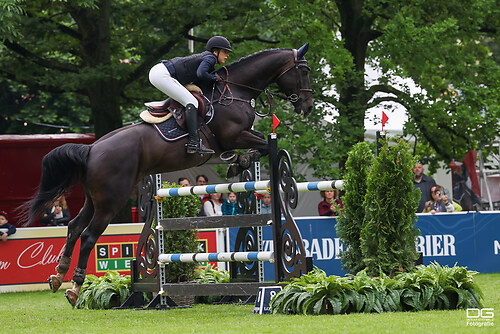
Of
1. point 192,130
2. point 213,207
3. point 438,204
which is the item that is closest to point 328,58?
point 438,204

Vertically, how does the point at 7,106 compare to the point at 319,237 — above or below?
above

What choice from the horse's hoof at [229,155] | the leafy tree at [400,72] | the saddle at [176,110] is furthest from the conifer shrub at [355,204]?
the leafy tree at [400,72]

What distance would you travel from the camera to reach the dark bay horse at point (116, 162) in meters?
7.62

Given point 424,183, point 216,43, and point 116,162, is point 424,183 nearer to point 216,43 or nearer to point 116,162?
point 216,43

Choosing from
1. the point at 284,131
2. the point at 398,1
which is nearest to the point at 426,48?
the point at 398,1

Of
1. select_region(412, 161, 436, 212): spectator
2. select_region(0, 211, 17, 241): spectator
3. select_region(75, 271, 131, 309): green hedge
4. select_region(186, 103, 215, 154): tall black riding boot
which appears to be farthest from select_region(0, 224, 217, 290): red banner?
select_region(186, 103, 215, 154): tall black riding boot

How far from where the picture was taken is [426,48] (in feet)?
49.9

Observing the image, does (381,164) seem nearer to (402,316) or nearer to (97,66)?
(402,316)

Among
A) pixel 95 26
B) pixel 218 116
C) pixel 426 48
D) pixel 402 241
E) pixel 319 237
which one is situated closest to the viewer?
pixel 402 241

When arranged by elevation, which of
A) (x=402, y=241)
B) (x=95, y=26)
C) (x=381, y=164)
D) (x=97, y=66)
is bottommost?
(x=402, y=241)

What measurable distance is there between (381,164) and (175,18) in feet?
31.2

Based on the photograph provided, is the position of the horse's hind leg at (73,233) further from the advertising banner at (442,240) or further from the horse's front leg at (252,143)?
the advertising banner at (442,240)

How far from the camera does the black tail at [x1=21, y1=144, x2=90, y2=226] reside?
25.1 feet

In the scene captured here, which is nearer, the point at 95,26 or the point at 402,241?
the point at 402,241
